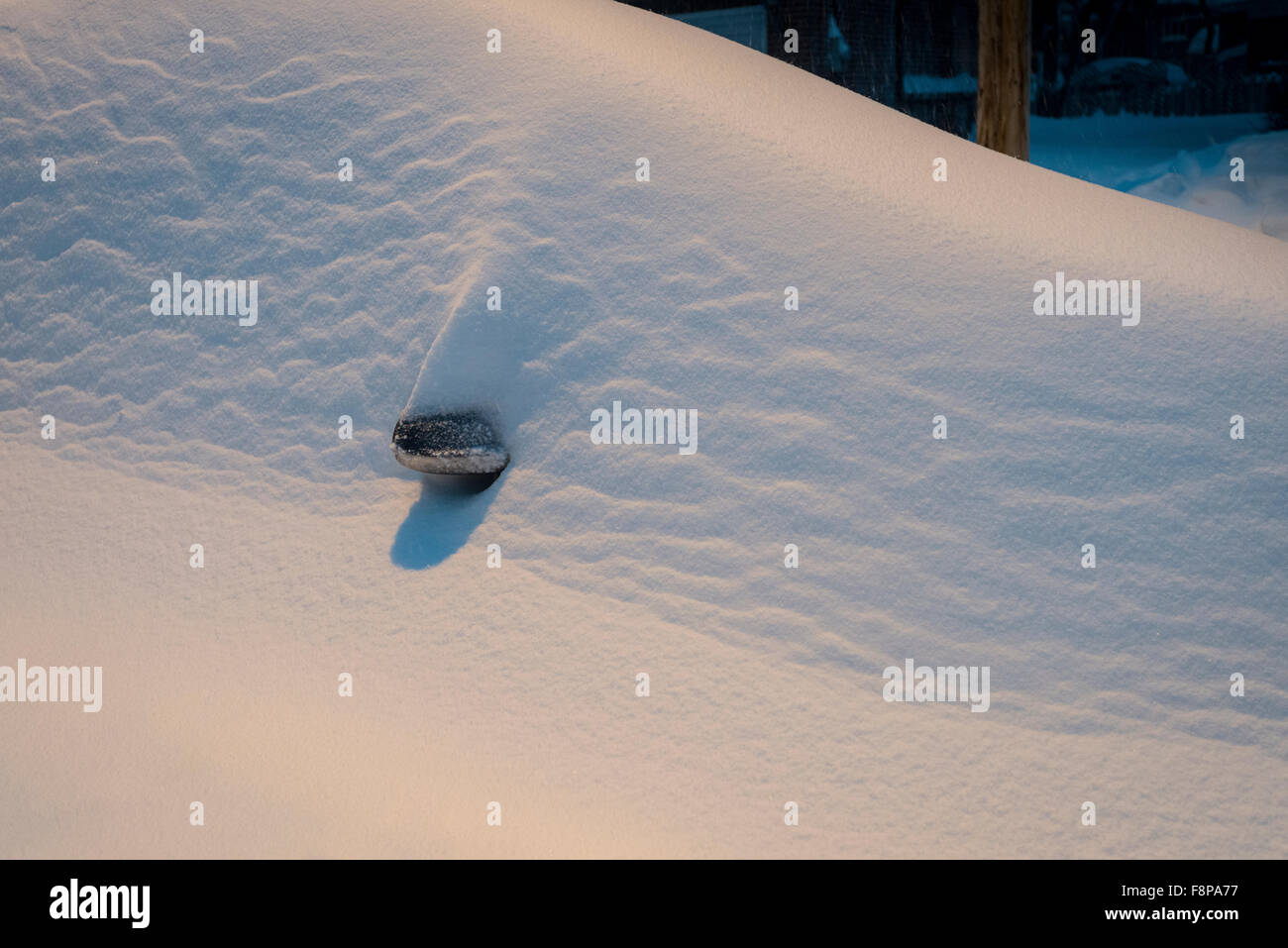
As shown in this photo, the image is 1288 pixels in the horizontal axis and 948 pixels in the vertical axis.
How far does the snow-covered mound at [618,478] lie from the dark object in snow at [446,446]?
0.14 metres

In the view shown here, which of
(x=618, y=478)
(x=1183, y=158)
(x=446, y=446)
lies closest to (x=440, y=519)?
(x=446, y=446)

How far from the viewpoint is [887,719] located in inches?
125

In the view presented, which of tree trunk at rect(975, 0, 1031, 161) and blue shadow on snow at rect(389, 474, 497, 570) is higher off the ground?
tree trunk at rect(975, 0, 1031, 161)

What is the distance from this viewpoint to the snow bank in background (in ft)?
30.5

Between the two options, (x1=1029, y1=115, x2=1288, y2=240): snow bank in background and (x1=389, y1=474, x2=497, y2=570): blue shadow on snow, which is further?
(x1=1029, y1=115, x2=1288, y2=240): snow bank in background

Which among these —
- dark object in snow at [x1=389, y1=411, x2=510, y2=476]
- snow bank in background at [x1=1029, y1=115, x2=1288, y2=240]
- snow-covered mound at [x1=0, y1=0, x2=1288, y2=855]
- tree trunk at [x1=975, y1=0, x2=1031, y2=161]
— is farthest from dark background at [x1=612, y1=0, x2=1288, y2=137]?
A: dark object in snow at [x1=389, y1=411, x2=510, y2=476]

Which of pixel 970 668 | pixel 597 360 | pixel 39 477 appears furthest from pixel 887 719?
pixel 39 477

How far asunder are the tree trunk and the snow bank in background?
3.39m

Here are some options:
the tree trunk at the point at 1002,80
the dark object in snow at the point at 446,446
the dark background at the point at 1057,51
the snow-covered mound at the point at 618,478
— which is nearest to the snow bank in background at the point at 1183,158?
the dark background at the point at 1057,51

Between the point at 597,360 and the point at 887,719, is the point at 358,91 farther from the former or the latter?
the point at 887,719

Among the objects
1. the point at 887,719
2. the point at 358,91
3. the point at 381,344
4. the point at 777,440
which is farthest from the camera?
the point at 358,91

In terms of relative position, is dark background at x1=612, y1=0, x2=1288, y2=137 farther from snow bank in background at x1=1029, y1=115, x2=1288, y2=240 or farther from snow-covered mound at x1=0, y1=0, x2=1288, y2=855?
snow-covered mound at x1=0, y1=0, x2=1288, y2=855

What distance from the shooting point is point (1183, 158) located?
11.1m

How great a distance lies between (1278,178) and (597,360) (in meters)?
8.68
